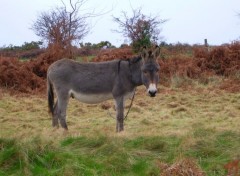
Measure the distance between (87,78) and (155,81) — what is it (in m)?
1.54

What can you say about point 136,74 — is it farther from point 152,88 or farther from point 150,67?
point 152,88

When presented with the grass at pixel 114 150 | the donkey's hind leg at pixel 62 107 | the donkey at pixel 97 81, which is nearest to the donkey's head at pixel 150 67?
the donkey at pixel 97 81

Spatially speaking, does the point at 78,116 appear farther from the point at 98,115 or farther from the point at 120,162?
the point at 120,162

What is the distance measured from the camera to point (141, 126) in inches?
362

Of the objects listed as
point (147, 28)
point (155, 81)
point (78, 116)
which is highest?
point (147, 28)

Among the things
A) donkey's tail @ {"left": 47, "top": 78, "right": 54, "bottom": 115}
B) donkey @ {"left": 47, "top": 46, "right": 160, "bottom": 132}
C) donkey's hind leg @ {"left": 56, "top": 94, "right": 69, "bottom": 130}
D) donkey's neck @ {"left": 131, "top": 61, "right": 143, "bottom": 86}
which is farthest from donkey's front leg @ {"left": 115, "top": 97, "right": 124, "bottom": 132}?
donkey's tail @ {"left": 47, "top": 78, "right": 54, "bottom": 115}

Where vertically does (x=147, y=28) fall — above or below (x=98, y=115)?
above

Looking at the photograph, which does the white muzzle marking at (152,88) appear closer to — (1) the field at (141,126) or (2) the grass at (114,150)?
(1) the field at (141,126)

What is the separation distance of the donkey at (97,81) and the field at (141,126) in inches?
25.8

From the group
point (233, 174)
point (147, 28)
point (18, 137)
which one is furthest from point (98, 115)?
point (147, 28)

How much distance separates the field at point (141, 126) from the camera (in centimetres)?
523

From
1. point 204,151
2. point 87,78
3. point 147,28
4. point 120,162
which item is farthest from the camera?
point 147,28

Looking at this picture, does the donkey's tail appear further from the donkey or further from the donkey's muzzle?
the donkey's muzzle

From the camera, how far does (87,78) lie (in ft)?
28.0
